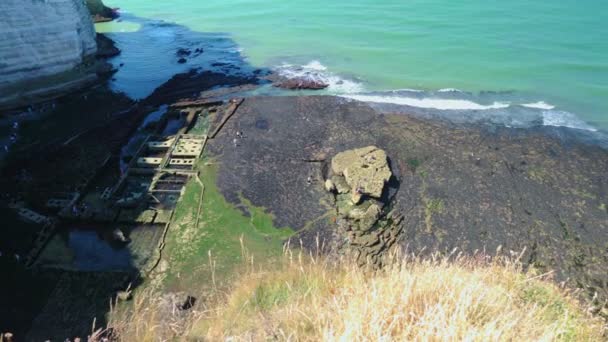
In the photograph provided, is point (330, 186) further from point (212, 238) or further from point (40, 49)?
point (40, 49)

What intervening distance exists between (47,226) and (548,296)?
17.4 meters

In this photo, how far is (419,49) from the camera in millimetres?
33906

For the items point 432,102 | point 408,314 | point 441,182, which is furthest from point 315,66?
point 408,314

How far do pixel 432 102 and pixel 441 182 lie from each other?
32.1ft

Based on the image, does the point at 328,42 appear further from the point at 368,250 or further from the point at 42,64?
the point at 368,250

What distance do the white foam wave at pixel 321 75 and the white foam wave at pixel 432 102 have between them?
5.89 feet

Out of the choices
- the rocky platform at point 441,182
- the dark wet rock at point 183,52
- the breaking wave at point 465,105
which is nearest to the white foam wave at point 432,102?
the breaking wave at point 465,105

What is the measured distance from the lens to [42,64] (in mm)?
24422

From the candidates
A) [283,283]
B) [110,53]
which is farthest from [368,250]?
[110,53]

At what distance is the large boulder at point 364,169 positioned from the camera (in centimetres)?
1686

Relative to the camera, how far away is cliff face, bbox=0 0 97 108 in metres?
22.1

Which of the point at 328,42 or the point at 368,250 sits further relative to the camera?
the point at 328,42

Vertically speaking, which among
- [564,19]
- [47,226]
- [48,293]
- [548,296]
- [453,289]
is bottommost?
[48,293]

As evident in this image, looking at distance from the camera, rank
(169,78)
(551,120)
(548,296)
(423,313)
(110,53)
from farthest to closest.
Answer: (110,53) → (169,78) → (551,120) → (548,296) → (423,313)
